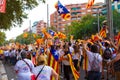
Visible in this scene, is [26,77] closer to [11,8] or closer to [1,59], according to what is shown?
[11,8]

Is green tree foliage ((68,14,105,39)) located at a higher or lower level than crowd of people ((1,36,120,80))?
lower

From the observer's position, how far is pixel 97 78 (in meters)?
11.4

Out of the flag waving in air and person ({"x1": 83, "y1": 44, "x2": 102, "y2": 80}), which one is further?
the flag waving in air

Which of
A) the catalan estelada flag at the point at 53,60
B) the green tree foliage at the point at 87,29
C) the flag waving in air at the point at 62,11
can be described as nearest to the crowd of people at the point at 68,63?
the catalan estelada flag at the point at 53,60

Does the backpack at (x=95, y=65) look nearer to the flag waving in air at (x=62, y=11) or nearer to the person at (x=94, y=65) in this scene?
the person at (x=94, y=65)

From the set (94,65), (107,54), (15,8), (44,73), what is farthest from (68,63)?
(15,8)

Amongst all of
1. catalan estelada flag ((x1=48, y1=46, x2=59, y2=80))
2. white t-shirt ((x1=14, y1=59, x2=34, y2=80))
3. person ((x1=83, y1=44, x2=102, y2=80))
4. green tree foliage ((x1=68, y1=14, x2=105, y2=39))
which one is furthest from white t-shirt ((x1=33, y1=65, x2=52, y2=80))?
green tree foliage ((x1=68, y1=14, x2=105, y2=39))

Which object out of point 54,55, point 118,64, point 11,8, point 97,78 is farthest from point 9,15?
point 118,64

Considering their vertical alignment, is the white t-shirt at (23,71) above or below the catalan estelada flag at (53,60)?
above

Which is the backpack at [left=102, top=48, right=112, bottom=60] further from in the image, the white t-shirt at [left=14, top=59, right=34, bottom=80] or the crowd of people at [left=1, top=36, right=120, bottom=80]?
the white t-shirt at [left=14, top=59, right=34, bottom=80]

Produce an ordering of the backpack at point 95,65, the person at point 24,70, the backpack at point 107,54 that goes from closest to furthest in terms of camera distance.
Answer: the person at point 24,70 → the backpack at point 95,65 → the backpack at point 107,54

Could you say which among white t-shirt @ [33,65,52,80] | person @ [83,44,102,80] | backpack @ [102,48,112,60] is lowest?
backpack @ [102,48,112,60]

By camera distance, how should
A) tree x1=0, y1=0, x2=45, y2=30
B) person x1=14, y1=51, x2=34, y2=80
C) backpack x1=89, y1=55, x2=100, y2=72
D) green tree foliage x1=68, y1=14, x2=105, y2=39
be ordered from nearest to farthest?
person x1=14, y1=51, x2=34, y2=80 < backpack x1=89, y1=55, x2=100, y2=72 < tree x1=0, y1=0, x2=45, y2=30 < green tree foliage x1=68, y1=14, x2=105, y2=39

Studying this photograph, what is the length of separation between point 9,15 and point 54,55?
37.0 feet
